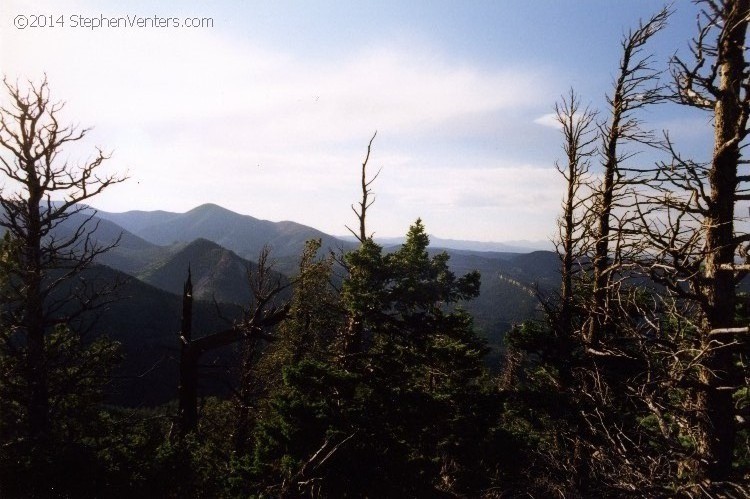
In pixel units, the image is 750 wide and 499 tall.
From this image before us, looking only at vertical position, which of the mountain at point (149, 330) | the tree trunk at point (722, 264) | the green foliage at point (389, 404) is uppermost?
the tree trunk at point (722, 264)

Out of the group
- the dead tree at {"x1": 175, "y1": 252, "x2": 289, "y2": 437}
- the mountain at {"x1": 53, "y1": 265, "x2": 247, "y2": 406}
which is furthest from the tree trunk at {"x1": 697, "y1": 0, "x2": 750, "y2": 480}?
the mountain at {"x1": 53, "y1": 265, "x2": 247, "y2": 406}

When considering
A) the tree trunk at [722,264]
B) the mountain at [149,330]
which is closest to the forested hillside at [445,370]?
the tree trunk at [722,264]

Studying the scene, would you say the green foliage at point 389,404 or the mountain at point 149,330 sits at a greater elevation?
the green foliage at point 389,404

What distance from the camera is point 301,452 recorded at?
960 centimetres

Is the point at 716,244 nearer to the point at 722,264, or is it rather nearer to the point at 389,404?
the point at 722,264

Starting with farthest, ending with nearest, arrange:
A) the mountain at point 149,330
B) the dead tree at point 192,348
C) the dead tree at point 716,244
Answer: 1. the mountain at point 149,330
2. the dead tree at point 192,348
3. the dead tree at point 716,244

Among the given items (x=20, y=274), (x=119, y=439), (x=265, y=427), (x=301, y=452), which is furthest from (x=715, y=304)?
(x=20, y=274)

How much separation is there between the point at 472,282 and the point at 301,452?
719 cm

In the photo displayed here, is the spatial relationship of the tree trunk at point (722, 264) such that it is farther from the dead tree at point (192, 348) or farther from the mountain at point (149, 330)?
the mountain at point (149, 330)

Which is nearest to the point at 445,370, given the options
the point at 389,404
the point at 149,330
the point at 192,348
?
the point at 389,404

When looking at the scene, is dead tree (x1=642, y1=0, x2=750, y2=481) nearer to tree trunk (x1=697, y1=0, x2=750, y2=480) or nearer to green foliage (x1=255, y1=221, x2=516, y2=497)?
tree trunk (x1=697, y1=0, x2=750, y2=480)

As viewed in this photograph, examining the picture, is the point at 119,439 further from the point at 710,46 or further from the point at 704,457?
the point at 710,46

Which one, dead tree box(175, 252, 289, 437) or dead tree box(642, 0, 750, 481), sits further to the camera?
dead tree box(175, 252, 289, 437)

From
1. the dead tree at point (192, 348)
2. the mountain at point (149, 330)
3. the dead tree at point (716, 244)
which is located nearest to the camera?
the dead tree at point (716, 244)
